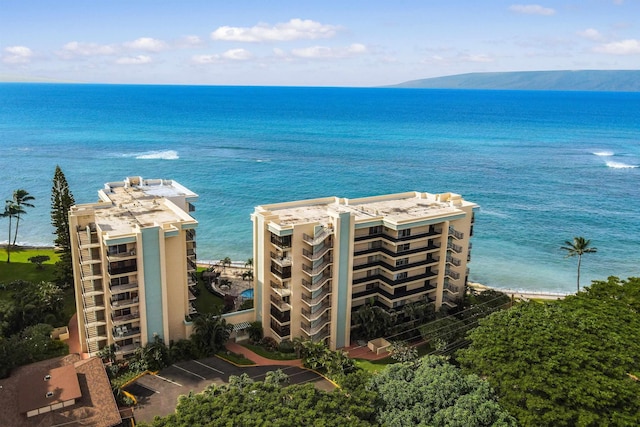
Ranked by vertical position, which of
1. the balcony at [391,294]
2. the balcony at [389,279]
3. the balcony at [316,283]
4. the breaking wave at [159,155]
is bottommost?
the balcony at [391,294]

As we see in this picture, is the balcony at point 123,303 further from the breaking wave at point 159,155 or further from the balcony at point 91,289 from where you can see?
the breaking wave at point 159,155

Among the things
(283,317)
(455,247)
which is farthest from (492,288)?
(283,317)

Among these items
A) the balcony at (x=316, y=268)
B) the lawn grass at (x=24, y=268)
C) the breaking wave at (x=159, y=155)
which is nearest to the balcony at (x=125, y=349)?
the balcony at (x=316, y=268)

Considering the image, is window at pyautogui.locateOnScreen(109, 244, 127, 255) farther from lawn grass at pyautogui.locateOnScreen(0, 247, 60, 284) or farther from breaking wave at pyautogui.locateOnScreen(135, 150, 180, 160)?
breaking wave at pyautogui.locateOnScreen(135, 150, 180, 160)

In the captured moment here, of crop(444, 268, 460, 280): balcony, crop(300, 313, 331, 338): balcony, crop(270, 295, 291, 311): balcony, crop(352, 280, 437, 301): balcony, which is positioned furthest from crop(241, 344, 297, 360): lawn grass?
crop(444, 268, 460, 280): balcony

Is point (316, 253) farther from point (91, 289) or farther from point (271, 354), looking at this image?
point (91, 289)
